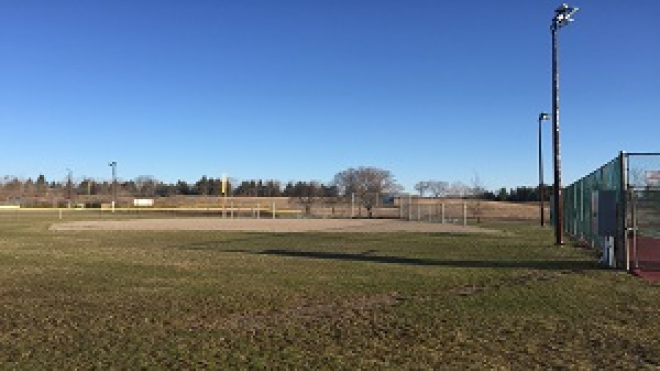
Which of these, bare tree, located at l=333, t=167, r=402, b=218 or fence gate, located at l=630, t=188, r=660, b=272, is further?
bare tree, located at l=333, t=167, r=402, b=218

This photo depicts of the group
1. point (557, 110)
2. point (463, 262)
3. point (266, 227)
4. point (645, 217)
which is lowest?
point (463, 262)

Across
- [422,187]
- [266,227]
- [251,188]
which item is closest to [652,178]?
[266,227]

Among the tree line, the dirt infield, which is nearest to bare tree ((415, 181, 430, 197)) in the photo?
the tree line

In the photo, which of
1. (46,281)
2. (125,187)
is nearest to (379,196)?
(46,281)

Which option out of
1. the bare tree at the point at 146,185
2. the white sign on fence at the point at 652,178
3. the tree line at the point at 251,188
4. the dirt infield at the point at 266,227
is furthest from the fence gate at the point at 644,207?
the bare tree at the point at 146,185

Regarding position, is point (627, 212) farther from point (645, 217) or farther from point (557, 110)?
point (557, 110)

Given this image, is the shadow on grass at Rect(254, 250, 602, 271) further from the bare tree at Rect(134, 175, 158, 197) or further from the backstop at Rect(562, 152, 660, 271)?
the bare tree at Rect(134, 175, 158, 197)

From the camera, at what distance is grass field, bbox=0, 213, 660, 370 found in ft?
24.2

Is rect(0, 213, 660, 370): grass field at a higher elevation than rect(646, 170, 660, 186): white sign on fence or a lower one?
lower

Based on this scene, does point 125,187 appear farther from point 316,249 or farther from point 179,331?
point 179,331

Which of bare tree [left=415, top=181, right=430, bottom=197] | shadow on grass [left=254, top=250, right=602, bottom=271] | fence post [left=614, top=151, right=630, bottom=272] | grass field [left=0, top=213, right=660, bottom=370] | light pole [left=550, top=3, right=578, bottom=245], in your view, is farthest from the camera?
bare tree [left=415, top=181, right=430, bottom=197]

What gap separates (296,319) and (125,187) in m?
176

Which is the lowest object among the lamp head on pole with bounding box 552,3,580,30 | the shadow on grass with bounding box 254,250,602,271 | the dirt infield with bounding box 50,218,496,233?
the shadow on grass with bounding box 254,250,602,271

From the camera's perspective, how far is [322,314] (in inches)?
402
